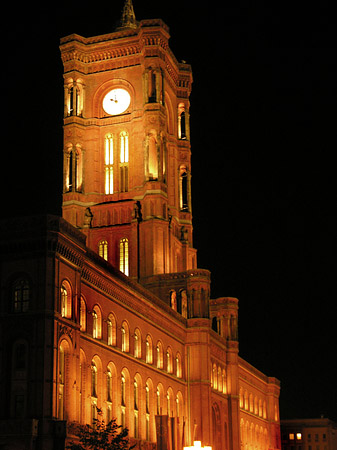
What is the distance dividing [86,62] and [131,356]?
46.0 meters

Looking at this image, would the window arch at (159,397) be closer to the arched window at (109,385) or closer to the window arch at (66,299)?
A: the arched window at (109,385)

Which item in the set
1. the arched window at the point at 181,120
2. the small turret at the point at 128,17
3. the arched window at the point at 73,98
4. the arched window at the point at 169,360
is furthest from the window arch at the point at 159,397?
the small turret at the point at 128,17

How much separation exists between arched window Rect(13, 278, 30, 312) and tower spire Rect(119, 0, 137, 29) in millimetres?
62876

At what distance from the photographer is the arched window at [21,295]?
5531 cm

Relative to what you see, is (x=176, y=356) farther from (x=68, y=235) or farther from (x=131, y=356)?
(x=68, y=235)

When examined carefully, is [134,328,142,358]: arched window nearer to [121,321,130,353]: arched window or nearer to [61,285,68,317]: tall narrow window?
[121,321,130,353]: arched window

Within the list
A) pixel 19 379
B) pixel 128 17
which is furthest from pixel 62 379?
pixel 128 17

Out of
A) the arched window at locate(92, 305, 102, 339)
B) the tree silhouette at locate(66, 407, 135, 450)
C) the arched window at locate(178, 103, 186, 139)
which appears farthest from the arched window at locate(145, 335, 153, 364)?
the arched window at locate(178, 103, 186, 139)

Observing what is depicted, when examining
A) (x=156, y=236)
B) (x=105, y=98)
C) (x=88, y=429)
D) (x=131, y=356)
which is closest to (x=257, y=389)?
(x=156, y=236)

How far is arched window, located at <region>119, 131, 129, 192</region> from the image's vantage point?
99.9 meters

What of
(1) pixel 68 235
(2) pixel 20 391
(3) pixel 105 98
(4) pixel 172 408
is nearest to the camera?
(2) pixel 20 391

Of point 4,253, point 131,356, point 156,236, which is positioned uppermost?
point 156,236

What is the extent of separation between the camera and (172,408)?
82188 mm

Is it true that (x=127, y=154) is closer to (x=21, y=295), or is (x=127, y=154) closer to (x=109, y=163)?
(x=109, y=163)
